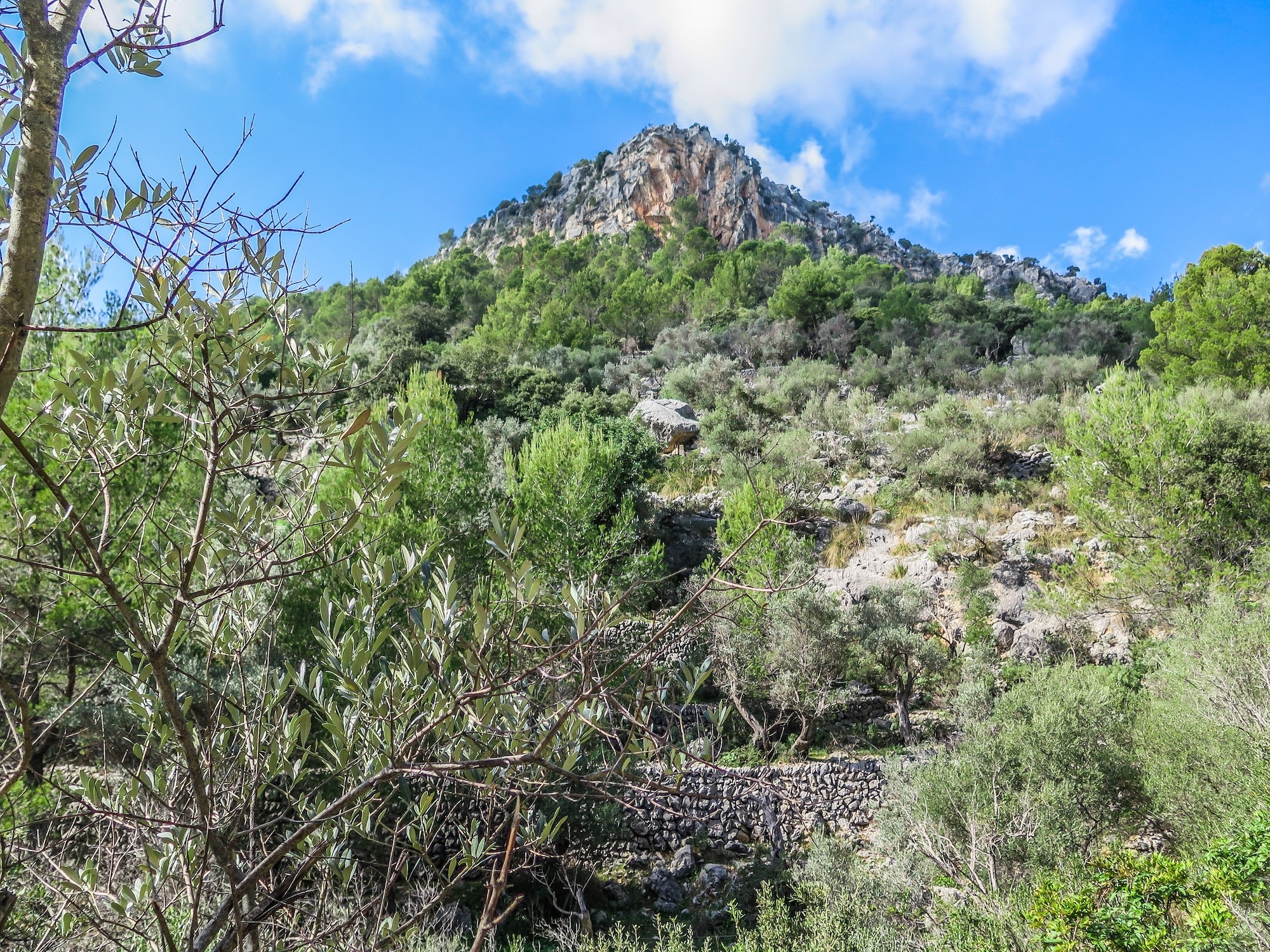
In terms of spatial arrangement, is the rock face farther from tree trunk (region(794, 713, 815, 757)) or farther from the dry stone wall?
the dry stone wall

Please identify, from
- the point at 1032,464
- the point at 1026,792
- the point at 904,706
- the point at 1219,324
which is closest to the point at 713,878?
the point at 1026,792

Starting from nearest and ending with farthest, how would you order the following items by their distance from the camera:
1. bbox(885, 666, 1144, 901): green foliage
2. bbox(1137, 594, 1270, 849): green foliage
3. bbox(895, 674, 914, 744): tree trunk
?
bbox(1137, 594, 1270, 849): green foliage < bbox(885, 666, 1144, 901): green foliage < bbox(895, 674, 914, 744): tree trunk

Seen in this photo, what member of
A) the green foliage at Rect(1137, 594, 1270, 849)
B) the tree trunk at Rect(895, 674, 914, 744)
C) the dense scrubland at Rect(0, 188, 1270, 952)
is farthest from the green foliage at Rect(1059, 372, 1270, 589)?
the tree trunk at Rect(895, 674, 914, 744)

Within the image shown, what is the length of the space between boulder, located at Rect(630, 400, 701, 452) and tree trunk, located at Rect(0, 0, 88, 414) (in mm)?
19130

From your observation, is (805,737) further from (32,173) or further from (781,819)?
(32,173)

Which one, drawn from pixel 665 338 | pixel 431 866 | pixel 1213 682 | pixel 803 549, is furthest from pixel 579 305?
pixel 431 866

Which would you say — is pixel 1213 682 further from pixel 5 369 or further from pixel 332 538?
pixel 5 369

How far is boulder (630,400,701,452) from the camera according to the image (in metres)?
20.8

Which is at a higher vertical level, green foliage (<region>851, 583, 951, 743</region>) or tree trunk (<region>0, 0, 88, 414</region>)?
tree trunk (<region>0, 0, 88, 414</region>)

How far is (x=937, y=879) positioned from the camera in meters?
5.87

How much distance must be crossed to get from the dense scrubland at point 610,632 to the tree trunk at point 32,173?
0.63ft

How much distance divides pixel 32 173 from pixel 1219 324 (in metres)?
22.8

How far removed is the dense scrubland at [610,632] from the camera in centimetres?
138

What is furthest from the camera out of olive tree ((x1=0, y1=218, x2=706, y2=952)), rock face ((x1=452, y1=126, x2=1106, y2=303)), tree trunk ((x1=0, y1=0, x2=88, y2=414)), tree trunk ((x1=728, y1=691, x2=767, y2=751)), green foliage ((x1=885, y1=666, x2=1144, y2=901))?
rock face ((x1=452, y1=126, x2=1106, y2=303))
